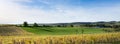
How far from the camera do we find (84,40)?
3428cm

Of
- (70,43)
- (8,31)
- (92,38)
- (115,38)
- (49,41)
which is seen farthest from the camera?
(8,31)

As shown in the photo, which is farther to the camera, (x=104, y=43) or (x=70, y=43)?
(x=104, y=43)

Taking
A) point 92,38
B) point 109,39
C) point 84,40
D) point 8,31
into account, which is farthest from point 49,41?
point 8,31

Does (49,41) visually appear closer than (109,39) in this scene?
Yes

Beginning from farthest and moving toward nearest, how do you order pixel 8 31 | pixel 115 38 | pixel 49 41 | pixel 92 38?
pixel 8 31, pixel 115 38, pixel 92 38, pixel 49 41

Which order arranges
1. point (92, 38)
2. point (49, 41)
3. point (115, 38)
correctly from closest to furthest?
point (49, 41) → point (92, 38) → point (115, 38)

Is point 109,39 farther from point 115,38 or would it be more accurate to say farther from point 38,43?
point 38,43

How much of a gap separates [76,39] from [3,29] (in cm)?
3887

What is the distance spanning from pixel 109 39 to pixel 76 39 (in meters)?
7.70

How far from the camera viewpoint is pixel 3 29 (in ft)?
228

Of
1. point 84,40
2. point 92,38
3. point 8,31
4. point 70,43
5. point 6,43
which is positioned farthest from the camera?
point 8,31

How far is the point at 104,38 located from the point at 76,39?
661cm

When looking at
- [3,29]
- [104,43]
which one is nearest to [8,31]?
[3,29]

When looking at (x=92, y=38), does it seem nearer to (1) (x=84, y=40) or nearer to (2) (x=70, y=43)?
(1) (x=84, y=40)
